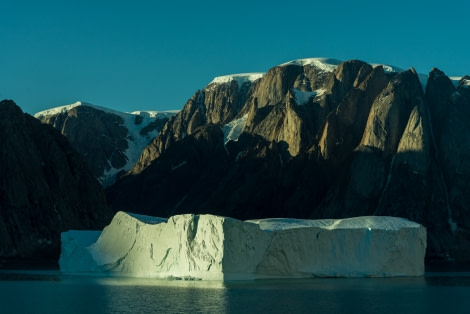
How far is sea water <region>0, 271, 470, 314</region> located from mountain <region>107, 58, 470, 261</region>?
66.2 m

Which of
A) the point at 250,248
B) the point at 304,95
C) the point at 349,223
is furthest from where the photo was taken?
the point at 304,95

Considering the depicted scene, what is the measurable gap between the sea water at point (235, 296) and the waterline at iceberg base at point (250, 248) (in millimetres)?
1374

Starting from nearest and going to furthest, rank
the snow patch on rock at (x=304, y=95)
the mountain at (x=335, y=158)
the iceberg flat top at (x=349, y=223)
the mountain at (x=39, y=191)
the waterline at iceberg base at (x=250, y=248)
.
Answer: the waterline at iceberg base at (x=250, y=248), the iceberg flat top at (x=349, y=223), the mountain at (x=39, y=191), the mountain at (x=335, y=158), the snow patch on rock at (x=304, y=95)

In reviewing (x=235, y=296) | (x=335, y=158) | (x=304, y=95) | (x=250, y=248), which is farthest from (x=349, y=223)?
(x=304, y=95)

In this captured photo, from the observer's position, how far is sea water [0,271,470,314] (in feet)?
163

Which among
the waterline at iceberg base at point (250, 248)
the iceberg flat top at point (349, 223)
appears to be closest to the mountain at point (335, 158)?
the iceberg flat top at point (349, 223)

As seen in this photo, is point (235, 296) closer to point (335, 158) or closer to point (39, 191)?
point (39, 191)

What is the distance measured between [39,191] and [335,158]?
179 ft

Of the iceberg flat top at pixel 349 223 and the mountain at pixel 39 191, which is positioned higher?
the mountain at pixel 39 191

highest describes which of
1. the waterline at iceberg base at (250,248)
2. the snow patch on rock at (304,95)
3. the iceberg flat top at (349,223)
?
the snow patch on rock at (304,95)

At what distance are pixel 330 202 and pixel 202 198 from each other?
3921cm

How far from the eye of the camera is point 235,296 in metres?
55.6

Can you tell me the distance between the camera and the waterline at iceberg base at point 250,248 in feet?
213

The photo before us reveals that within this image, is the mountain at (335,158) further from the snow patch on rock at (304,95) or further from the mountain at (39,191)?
the mountain at (39,191)
